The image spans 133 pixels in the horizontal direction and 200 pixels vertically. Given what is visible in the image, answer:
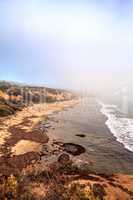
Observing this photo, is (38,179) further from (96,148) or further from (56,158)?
(96,148)

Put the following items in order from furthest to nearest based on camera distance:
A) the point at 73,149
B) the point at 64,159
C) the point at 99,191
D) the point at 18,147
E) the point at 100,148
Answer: the point at 100,148
the point at 18,147
the point at 73,149
the point at 64,159
the point at 99,191

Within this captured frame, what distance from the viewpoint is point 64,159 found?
23.8 m

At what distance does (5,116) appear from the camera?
53219 mm

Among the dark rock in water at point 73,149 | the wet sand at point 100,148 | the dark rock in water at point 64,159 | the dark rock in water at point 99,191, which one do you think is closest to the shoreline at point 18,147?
the dark rock in water at point 64,159

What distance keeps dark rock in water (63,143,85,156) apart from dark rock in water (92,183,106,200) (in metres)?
8.55

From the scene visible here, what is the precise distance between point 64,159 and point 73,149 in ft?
13.9

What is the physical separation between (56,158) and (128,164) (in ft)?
23.9

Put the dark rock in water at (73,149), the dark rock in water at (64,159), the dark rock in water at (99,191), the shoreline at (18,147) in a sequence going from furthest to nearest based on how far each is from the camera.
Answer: the dark rock in water at (73,149), the dark rock in water at (64,159), the shoreline at (18,147), the dark rock in water at (99,191)

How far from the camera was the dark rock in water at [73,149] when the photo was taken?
87.4ft

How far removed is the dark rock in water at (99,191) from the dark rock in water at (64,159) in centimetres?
554

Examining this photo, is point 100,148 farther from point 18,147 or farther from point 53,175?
point 53,175

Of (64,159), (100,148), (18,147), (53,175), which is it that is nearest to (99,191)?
(53,175)

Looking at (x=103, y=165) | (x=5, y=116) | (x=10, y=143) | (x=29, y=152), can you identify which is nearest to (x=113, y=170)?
(x=103, y=165)

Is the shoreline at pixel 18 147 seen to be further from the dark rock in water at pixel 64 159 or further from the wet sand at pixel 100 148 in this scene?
the wet sand at pixel 100 148
